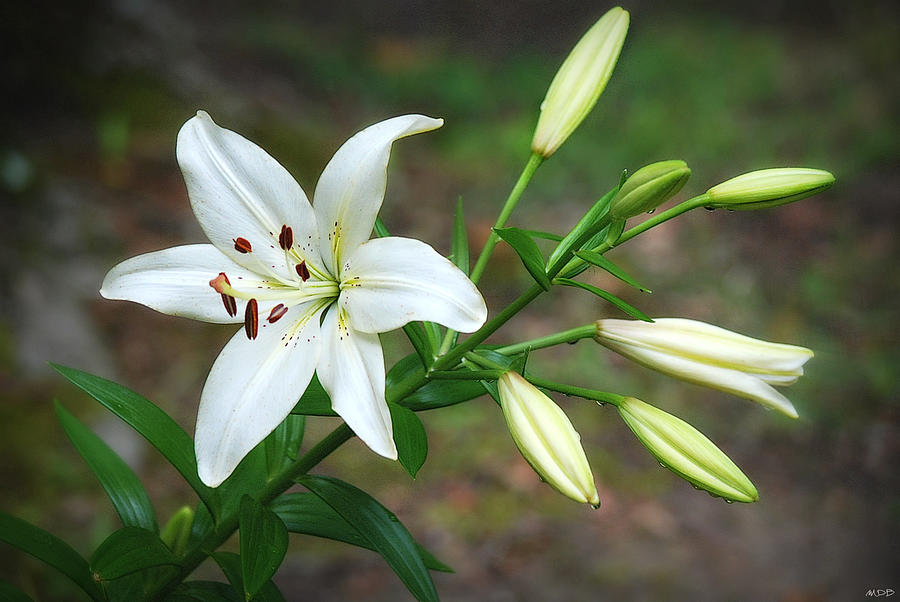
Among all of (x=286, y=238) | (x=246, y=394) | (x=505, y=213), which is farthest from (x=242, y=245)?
(x=505, y=213)

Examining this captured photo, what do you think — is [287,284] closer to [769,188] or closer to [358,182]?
[358,182]

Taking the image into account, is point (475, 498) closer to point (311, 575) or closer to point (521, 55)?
point (311, 575)

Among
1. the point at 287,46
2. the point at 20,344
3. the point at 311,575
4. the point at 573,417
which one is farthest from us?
the point at 287,46

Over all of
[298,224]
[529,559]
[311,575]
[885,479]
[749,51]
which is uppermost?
[298,224]

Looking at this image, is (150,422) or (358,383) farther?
(150,422)

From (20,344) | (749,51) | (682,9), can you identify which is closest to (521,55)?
(682,9)

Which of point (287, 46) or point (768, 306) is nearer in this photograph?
point (768, 306)

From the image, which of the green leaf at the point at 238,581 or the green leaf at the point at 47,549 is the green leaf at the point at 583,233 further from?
the green leaf at the point at 47,549
